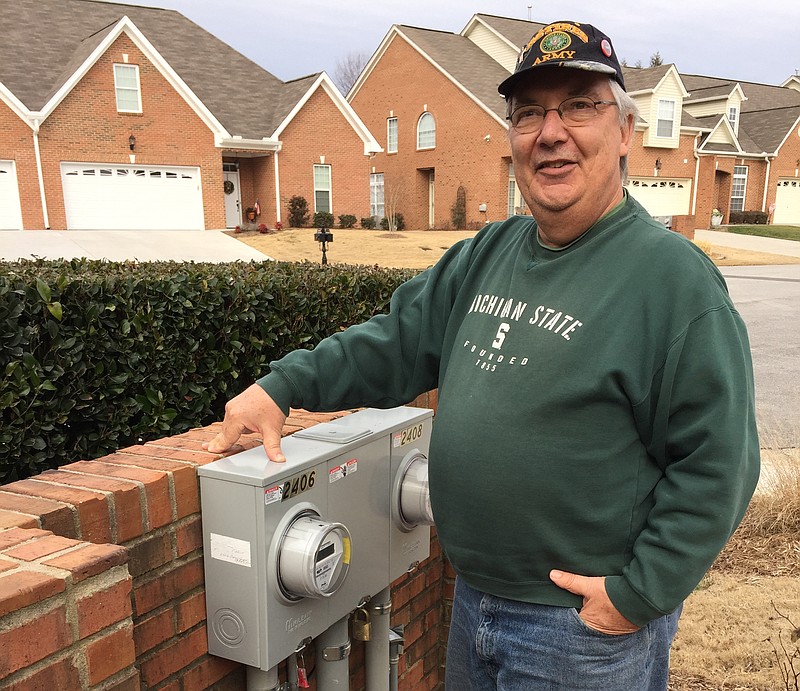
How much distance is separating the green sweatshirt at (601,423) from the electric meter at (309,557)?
31 centimetres

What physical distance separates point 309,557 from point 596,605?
0.74 m

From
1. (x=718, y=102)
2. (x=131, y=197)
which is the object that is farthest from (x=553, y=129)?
(x=718, y=102)

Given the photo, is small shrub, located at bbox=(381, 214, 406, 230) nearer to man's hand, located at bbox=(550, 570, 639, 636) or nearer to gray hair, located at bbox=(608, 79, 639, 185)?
gray hair, located at bbox=(608, 79, 639, 185)

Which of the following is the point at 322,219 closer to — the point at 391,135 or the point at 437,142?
the point at 437,142

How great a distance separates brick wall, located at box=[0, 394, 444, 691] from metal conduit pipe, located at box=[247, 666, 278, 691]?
8 cm

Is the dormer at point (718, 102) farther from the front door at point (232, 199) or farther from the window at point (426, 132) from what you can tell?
the front door at point (232, 199)

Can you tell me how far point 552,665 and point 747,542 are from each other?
343cm

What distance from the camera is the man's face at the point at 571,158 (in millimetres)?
1773

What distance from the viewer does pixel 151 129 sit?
69.0ft

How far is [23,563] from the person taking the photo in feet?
4.53

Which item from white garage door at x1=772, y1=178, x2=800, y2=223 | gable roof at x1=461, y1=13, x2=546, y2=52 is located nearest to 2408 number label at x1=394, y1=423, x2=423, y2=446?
gable roof at x1=461, y1=13, x2=546, y2=52

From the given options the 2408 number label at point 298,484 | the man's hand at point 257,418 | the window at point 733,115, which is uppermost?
the window at point 733,115

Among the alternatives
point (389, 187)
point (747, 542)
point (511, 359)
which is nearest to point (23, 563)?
point (511, 359)

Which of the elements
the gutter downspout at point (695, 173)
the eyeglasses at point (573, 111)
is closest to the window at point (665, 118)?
the gutter downspout at point (695, 173)
